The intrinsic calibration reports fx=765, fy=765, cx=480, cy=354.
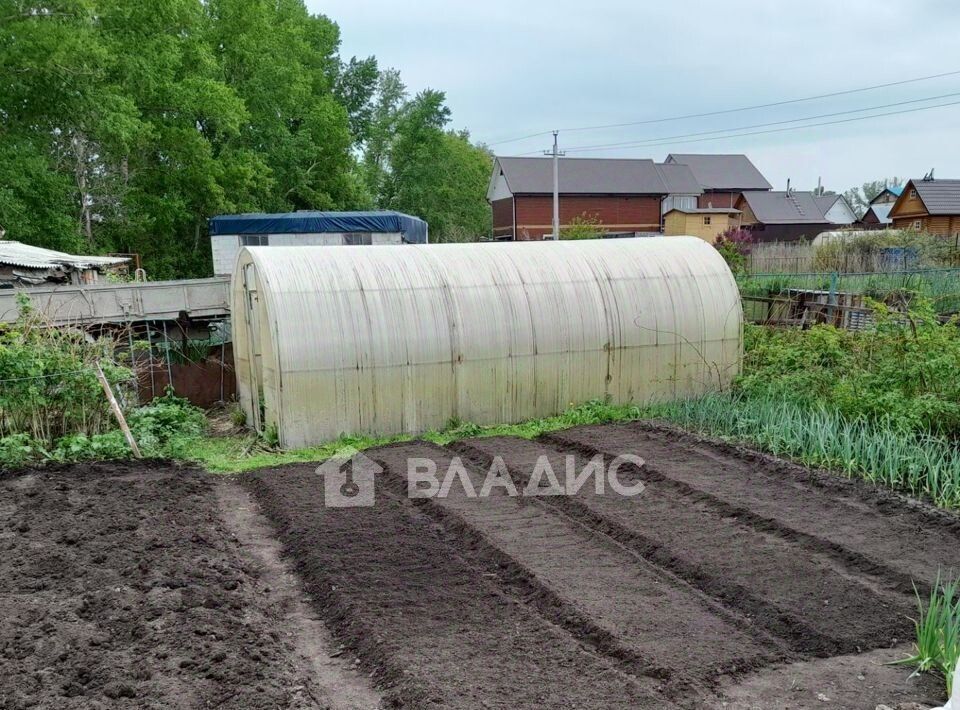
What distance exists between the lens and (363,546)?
6277 mm

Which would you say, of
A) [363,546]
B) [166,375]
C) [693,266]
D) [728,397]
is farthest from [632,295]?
[166,375]

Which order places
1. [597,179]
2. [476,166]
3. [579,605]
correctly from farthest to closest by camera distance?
[476,166] < [597,179] < [579,605]

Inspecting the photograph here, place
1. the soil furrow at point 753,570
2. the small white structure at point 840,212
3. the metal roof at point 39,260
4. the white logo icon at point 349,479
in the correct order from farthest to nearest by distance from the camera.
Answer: the small white structure at point 840,212 < the metal roof at point 39,260 < the white logo icon at point 349,479 < the soil furrow at point 753,570

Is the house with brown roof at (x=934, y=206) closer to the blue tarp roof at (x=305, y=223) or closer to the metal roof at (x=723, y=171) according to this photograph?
the metal roof at (x=723, y=171)

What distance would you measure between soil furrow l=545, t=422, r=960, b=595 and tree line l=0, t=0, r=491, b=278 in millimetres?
16400

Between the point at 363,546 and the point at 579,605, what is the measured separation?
1985mm

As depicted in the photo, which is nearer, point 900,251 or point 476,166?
point 900,251

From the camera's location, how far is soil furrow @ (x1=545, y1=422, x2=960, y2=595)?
19.2ft

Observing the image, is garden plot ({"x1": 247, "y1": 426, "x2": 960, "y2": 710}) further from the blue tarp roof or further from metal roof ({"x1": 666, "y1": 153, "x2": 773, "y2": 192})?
metal roof ({"x1": 666, "y1": 153, "x2": 773, "y2": 192})

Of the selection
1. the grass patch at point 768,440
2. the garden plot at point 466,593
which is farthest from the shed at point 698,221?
the garden plot at point 466,593

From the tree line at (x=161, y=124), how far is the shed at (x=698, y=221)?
21.0 m

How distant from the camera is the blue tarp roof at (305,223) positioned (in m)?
24.3

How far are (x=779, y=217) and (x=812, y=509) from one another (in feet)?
165

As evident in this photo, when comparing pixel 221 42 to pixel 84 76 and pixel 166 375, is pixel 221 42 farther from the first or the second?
pixel 166 375
